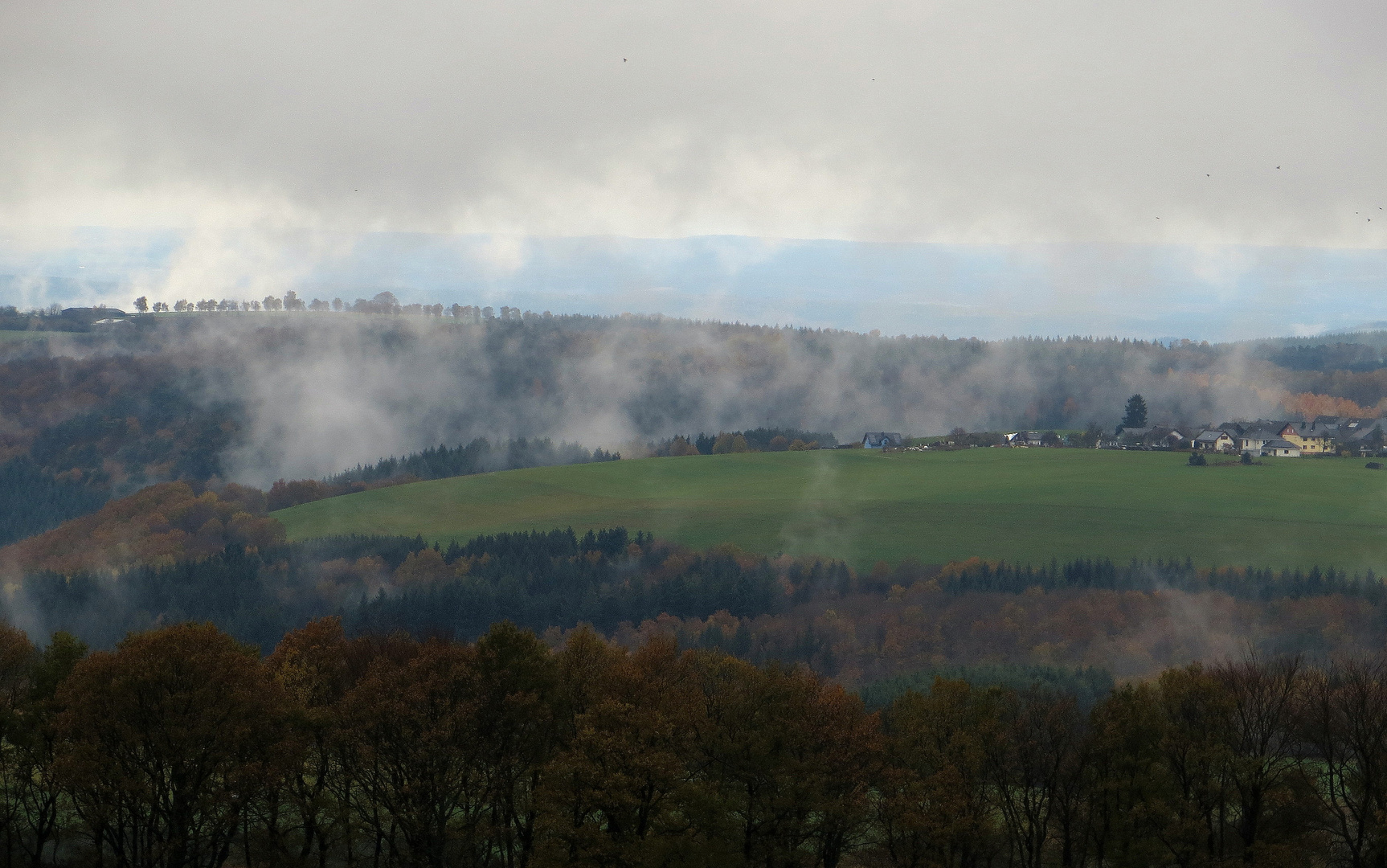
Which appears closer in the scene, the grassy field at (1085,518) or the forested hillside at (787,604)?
the forested hillside at (787,604)

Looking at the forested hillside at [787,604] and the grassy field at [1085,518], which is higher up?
the grassy field at [1085,518]

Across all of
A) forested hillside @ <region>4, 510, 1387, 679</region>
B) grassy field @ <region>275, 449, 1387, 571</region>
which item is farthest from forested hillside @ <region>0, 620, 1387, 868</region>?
grassy field @ <region>275, 449, 1387, 571</region>

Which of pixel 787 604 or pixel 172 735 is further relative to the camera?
pixel 787 604

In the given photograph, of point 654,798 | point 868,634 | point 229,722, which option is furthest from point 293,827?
point 868,634

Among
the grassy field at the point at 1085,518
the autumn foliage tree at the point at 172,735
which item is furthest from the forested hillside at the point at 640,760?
the grassy field at the point at 1085,518

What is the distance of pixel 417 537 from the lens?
19650 centimetres

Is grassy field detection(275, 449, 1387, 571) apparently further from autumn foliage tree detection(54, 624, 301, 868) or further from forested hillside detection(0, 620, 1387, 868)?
autumn foliage tree detection(54, 624, 301, 868)

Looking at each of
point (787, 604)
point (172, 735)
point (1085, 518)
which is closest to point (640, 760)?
point (172, 735)

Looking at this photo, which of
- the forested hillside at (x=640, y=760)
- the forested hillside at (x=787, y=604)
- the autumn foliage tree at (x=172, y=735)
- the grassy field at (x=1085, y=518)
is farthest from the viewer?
the grassy field at (x=1085, y=518)

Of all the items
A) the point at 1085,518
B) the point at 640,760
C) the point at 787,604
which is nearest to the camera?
the point at 640,760

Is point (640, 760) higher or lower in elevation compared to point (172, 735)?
higher

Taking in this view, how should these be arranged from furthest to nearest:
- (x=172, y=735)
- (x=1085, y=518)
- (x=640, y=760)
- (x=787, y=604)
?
1. (x=1085, y=518)
2. (x=787, y=604)
3. (x=172, y=735)
4. (x=640, y=760)

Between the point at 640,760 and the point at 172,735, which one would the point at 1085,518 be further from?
the point at 172,735

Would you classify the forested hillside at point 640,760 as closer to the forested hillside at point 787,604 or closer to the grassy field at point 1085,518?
the forested hillside at point 787,604
